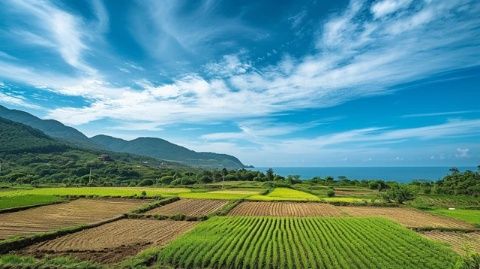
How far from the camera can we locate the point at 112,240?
29094 mm

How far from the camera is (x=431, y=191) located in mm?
83062

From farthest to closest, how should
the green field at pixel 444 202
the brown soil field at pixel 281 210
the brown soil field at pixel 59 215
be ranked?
the green field at pixel 444 202, the brown soil field at pixel 281 210, the brown soil field at pixel 59 215

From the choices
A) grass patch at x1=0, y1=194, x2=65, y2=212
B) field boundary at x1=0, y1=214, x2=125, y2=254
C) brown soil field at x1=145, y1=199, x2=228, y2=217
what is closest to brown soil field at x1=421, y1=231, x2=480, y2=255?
brown soil field at x1=145, y1=199, x2=228, y2=217

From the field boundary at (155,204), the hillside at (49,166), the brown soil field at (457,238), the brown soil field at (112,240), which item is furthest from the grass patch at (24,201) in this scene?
the brown soil field at (457,238)

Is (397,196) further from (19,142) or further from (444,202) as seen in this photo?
(19,142)

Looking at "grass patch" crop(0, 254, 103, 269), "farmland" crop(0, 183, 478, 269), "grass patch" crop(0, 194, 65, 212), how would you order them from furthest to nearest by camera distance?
"grass patch" crop(0, 194, 65, 212), "farmland" crop(0, 183, 478, 269), "grass patch" crop(0, 254, 103, 269)

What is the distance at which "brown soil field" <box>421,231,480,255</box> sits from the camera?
30.9 metres

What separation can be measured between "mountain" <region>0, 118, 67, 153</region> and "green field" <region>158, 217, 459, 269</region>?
463ft

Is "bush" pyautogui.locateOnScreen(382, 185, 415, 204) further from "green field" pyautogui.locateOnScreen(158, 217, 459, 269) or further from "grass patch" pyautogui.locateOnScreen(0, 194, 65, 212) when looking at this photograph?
"grass patch" pyautogui.locateOnScreen(0, 194, 65, 212)

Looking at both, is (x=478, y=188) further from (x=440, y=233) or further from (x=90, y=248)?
(x=90, y=248)

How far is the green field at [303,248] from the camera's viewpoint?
22.5 meters

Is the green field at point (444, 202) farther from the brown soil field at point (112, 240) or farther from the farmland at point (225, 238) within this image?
the brown soil field at point (112, 240)

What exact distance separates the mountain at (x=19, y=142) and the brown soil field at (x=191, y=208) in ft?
389

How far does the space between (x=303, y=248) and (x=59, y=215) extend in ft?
96.4
